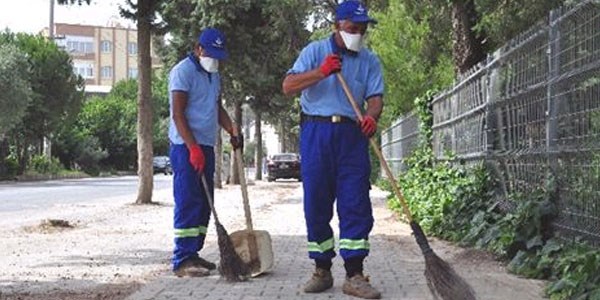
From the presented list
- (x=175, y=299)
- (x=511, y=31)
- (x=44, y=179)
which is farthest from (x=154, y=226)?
(x=44, y=179)

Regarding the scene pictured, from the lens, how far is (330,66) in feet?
19.3

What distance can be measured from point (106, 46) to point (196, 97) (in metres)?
114

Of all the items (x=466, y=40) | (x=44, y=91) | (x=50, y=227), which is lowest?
(x=50, y=227)

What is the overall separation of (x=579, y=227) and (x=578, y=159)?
526 mm

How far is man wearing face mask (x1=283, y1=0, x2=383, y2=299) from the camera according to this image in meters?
6.12

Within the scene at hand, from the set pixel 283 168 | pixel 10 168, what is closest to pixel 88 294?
pixel 283 168

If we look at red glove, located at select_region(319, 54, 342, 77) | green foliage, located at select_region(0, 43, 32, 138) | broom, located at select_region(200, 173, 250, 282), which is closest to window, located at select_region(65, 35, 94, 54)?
green foliage, located at select_region(0, 43, 32, 138)

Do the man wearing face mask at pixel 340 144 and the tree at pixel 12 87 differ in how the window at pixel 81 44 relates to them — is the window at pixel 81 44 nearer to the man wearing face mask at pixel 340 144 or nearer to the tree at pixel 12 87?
the tree at pixel 12 87

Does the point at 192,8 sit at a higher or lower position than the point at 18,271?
higher

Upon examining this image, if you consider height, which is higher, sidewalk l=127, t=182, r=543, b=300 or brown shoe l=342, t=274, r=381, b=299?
brown shoe l=342, t=274, r=381, b=299

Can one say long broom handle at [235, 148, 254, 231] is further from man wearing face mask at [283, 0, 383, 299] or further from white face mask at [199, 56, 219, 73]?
man wearing face mask at [283, 0, 383, 299]

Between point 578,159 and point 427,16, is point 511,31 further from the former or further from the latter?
point 578,159

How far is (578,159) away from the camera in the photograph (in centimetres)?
648

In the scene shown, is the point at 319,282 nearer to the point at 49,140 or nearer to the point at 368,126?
the point at 368,126
